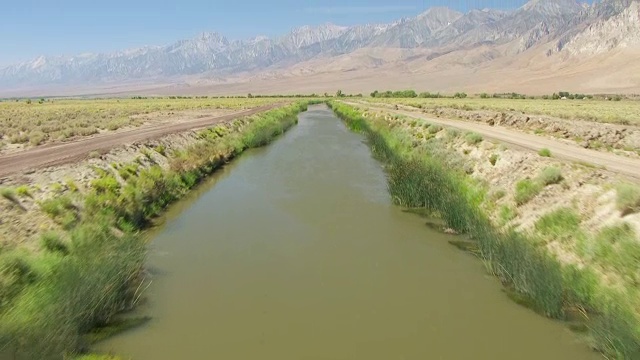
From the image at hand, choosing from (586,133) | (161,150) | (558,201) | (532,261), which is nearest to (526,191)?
(558,201)

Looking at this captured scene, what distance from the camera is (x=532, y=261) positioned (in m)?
11.1

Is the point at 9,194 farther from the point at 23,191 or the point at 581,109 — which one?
the point at 581,109

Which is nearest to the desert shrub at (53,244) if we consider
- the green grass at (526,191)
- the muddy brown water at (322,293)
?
the muddy brown water at (322,293)

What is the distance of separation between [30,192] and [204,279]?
7029 mm

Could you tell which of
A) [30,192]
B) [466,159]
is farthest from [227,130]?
[30,192]

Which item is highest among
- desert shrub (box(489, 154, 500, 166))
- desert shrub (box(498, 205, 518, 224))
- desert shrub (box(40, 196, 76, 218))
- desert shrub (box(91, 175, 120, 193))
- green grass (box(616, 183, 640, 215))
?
green grass (box(616, 183, 640, 215))

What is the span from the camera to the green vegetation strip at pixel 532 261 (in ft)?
27.8

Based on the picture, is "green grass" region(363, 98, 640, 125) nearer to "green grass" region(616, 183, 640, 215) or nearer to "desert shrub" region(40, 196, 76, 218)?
"green grass" region(616, 183, 640, 215)

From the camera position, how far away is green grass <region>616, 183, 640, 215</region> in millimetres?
11109

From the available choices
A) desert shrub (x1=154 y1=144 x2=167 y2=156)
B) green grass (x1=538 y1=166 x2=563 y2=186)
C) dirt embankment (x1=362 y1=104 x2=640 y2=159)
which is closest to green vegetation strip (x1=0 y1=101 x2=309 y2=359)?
desert shrub (x1=154 y1=144 x2=167 y2=156)

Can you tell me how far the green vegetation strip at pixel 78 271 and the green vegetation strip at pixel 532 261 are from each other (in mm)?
8952

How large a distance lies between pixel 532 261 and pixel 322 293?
499 cm

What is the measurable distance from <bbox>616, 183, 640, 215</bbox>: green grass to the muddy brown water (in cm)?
352

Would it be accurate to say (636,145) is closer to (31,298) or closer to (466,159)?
(466,159)
